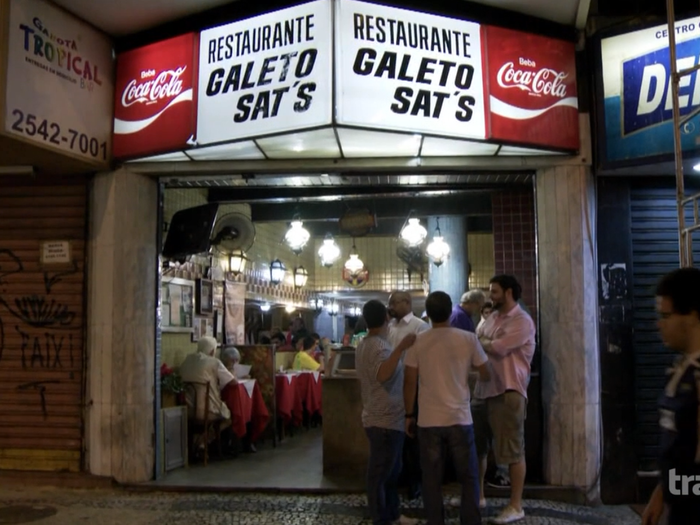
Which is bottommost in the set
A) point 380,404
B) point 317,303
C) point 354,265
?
point 380,404

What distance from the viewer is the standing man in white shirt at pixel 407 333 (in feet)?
21.4

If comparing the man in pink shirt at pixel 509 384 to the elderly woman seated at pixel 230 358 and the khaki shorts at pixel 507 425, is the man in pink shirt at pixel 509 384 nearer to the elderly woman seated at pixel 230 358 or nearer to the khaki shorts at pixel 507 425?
the khaki shorts at pixel 507 425

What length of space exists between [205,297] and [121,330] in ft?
10.6

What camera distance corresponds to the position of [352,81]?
6160mm

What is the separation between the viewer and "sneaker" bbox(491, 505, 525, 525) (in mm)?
5824

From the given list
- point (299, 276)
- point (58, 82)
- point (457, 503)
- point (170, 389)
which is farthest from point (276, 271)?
point (457, 503)

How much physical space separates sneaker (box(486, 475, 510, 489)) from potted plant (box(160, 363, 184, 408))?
12.3ft

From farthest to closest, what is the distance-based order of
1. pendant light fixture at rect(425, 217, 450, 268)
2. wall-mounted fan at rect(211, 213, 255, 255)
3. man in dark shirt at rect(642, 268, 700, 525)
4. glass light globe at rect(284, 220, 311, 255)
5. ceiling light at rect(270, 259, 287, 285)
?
ceiling light at rect(270, 259, 287, 285)
pendant light fixture at rect(425, 217, 450, 268)
glass light globe at rect(284, 220, 311, 255)
wall-mounted fan at rect(211, 213, 255, 255)
man in dark shirt at rect(642, 268, 700, 525)

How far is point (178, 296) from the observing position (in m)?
9.50

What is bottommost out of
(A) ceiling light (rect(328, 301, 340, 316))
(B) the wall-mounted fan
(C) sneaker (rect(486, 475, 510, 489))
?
(C) sneaker (rect(486, 475, 510, 489))

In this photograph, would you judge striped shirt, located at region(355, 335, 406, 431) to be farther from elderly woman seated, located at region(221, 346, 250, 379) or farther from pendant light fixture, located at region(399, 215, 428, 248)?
pendant light fixture, located at region(399, 215, 428, 248)

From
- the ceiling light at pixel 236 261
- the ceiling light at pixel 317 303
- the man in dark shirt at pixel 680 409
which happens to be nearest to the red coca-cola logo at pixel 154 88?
the ceiling light at pixel 236 261

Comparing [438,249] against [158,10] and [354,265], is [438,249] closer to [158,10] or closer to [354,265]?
[354,265]

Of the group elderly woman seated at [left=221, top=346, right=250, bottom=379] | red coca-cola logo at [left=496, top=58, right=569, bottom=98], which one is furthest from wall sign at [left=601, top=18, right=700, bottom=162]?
elderly woman seated at [left=221, top=346, right=250, bottom=379]
